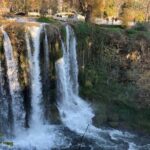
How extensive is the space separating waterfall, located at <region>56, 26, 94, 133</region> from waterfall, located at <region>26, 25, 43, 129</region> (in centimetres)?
117

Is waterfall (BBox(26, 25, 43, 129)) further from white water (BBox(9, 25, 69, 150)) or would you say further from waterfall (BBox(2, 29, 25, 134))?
waterfall (BBox(2, 29, 25, 134))

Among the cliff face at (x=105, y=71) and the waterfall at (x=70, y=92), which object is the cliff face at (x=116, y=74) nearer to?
the cliff face at (x=105, y=71)

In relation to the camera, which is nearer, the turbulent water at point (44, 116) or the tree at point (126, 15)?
the turbulent water at point (44, 116)

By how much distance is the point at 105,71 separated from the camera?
2075cm

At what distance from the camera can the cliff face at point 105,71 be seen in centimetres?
1733

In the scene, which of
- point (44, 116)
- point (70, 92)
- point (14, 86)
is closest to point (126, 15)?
point (70, 92)

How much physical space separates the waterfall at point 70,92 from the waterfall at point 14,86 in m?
2.08

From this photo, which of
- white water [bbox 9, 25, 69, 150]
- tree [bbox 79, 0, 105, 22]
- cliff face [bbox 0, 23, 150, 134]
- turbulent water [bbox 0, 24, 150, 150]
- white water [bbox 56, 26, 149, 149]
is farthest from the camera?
tree [bbox 79, 0, 105, 22]

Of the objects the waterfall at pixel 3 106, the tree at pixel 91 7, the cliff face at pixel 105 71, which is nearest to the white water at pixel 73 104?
the cliff face at pixel 105 71

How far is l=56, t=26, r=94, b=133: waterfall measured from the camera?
17797mm

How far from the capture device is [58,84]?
18.7 m

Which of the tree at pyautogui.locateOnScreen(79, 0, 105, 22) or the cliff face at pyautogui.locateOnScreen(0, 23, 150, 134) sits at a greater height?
the tree at pyautogui.locateOnScreen(79, 0, 105, 22)

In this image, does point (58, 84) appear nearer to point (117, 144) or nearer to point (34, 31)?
point (34, 31)

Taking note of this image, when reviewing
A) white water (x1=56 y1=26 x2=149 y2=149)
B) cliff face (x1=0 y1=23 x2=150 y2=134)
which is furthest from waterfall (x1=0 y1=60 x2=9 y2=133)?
white water (x1=56 y1=26 x2=149 y2=149)
